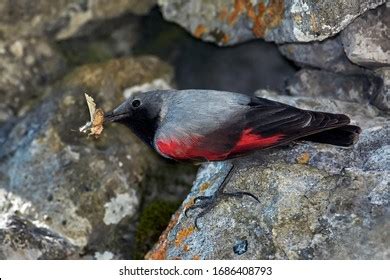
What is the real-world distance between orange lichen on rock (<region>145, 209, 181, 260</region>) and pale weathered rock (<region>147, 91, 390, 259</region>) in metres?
0.01

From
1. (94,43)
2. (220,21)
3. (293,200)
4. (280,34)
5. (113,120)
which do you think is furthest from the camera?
(94,43)

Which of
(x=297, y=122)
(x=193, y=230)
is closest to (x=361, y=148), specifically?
(x=297, y=122)

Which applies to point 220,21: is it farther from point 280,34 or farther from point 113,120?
point 113,120

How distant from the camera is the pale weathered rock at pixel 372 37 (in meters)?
5.59

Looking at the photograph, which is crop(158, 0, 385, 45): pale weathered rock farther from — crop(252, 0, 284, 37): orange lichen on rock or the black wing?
the black wing

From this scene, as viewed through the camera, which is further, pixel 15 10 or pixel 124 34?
pixel 124 34

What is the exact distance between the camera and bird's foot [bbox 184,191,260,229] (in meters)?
5.41

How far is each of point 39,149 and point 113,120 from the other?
1211mm

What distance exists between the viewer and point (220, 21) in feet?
23.1

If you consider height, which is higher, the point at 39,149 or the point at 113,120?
the point at 113,120

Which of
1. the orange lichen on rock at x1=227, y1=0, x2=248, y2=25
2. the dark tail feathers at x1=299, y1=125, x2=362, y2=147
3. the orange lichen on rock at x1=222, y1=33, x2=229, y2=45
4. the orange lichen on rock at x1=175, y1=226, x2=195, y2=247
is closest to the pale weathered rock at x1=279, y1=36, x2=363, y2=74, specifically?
the orange lichen on rock at x1=227, y1=0, x2=248, y2=25

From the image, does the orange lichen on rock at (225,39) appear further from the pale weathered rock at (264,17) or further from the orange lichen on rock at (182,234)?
the orange lichen on rock at (182,234)

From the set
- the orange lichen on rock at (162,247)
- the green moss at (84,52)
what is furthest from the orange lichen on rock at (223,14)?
the orange lichen on rock at (162,247)

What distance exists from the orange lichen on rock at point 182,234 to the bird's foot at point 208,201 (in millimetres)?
68
